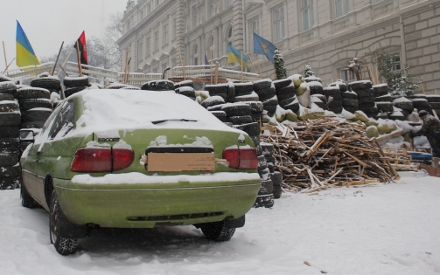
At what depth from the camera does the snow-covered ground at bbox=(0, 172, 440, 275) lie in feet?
8.82

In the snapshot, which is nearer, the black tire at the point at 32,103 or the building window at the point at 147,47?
the black tire at the point at 32,103

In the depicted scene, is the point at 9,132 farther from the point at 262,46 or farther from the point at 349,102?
the point at 262,46

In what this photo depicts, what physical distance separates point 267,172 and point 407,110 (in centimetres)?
911

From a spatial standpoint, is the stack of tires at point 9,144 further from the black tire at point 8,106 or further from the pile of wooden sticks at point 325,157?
the pile of wooden sticks at point 325,157

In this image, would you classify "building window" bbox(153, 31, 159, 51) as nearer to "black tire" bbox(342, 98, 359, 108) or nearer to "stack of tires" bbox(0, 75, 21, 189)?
"black tire" bbox(342, 98, 359, 108)

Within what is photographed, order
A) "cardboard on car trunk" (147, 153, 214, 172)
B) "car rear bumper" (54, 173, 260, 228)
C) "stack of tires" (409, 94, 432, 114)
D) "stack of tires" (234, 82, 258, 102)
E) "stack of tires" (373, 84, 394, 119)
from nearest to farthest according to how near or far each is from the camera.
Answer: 1. "car rear bumper" (54, 173, 260, 228)
2. "cardboard on car trunk" (147, 153, 214, 172)
3. "stack of tires" (234, 82, 258, 102)
4. "stack of tires" (373, 84, 394, 119)
5. "stack of tires" (409, 94, 432, 114)

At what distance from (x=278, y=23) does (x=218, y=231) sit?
22.6 metres

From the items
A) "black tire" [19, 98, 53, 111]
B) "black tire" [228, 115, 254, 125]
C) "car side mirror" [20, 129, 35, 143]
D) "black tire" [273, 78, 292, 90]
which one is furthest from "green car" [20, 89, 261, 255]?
"black tire" [273, 78, 292, 90]

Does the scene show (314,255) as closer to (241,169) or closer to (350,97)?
(241,169)

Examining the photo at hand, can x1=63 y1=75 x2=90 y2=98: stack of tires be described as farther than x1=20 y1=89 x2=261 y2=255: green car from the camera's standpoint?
Yes

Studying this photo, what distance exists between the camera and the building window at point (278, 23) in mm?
23670

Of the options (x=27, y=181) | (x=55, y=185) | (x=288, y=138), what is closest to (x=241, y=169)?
(x=55, y=185)

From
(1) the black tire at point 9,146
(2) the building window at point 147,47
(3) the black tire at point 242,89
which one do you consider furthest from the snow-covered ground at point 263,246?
(2) the building window at point 147,47

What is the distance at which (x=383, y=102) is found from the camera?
1185 cm
